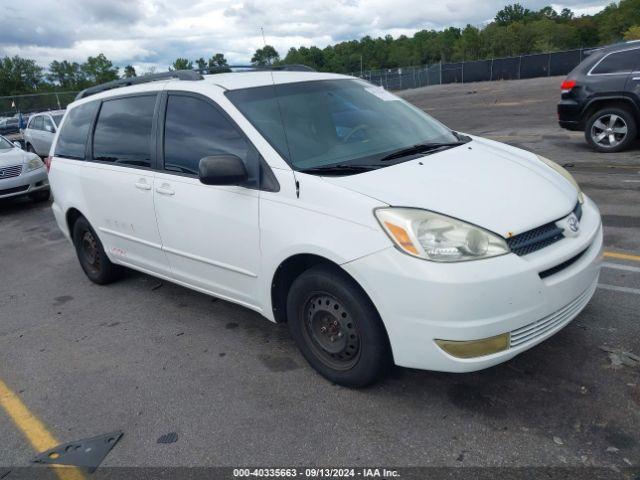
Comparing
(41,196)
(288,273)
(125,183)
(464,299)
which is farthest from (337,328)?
(41,196)

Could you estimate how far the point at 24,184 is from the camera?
10.0 m

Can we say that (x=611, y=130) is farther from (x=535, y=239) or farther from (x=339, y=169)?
(x=339, y=169)

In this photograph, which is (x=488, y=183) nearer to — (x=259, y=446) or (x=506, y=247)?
(x=506, y=247)

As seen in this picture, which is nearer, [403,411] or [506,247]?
[506,247]

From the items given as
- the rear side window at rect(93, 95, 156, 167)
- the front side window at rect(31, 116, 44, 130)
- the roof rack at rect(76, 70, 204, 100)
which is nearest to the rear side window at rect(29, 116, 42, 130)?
the front side window at rect(31, 116, 44, 130)

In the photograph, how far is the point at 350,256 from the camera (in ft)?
9.08

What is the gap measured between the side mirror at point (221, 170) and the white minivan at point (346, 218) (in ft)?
0.04

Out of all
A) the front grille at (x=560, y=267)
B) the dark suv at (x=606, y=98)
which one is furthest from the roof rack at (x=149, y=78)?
the dark suv at (x=606, y=98)

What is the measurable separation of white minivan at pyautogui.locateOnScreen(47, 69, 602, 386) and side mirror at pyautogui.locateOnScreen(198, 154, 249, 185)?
0.01 meters

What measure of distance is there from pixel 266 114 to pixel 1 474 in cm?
251

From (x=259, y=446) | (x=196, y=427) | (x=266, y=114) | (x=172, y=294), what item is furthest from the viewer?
(x=172, y=294)

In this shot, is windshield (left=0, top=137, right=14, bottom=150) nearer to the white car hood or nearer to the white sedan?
the white sedan

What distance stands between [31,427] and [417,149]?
2906 millimetres

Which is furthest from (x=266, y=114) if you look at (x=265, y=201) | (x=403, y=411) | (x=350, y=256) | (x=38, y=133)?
(x=38, y=133)
